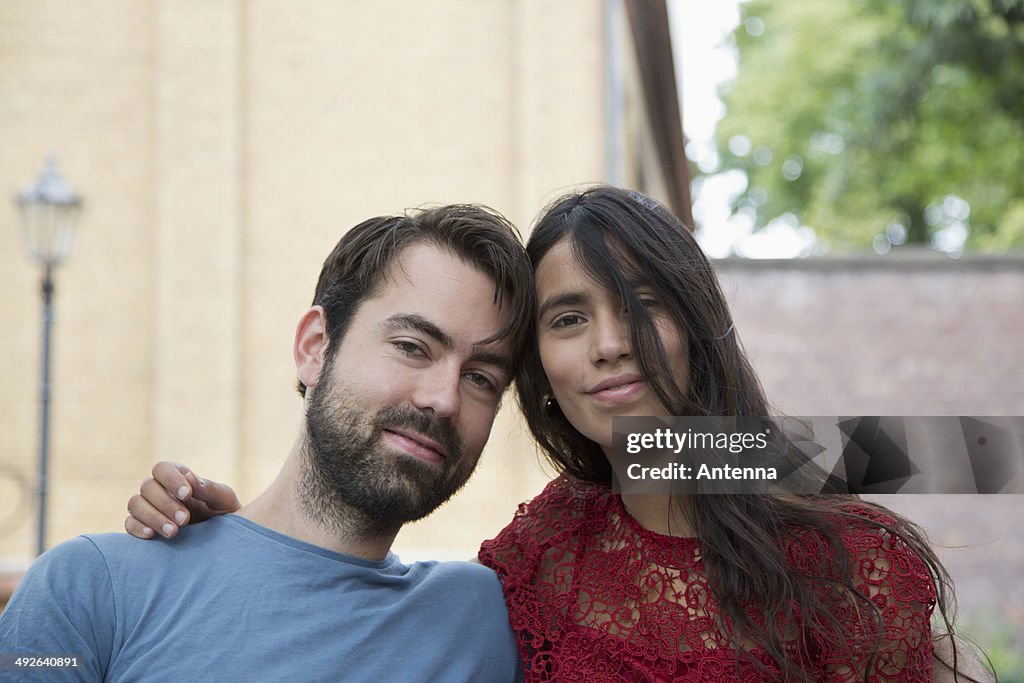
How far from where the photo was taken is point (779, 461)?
2246mm

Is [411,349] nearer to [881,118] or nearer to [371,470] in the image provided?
[371,470]

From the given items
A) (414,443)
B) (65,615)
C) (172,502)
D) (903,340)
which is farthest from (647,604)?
(903,340)

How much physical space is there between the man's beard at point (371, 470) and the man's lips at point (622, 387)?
0.33 metres

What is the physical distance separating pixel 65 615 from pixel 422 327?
0.87m

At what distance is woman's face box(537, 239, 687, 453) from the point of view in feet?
6.99

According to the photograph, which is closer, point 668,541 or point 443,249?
point 668,541

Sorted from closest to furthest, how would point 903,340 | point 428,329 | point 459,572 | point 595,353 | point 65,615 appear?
point 65,615
point 595,353
point 428,329
point 459,572
point 903,340

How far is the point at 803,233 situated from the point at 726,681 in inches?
689

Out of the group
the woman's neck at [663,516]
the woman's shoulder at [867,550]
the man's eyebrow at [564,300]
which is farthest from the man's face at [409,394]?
the woman's shoulder at [867,550]

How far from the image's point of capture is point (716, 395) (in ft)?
7.39

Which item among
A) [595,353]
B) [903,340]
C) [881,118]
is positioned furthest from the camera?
[881,118]

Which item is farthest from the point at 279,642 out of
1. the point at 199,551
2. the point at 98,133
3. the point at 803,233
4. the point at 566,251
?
the point at 803,233

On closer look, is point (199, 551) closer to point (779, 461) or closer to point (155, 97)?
point (779, 461)

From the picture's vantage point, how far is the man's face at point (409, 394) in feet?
7.17
